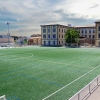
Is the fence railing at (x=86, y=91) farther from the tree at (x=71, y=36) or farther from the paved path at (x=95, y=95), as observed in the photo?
the tree at (x=71, y=36)

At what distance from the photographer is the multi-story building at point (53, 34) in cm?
6831

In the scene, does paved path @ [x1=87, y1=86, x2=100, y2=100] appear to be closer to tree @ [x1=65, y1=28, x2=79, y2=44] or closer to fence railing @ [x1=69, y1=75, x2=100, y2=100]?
fence railing @ [x1=69, y1=75, x2=100, y2=100]

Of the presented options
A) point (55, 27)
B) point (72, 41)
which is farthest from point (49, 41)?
point (72, 41)

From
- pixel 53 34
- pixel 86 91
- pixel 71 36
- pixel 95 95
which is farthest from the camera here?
pixel 53 34

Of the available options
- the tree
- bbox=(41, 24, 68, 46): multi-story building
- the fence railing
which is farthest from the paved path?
bbox=(41, 24, 68, 46): multi-story building

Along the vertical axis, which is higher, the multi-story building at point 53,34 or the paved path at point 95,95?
the multi-story building at point 53,34

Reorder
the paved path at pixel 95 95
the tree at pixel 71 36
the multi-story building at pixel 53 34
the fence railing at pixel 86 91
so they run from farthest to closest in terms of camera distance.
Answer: the multi-story building at pixel 53 34 → the tree at pixel 71 36 → the paved path at pixel 95 95 → the fence railing at pixel 86 91

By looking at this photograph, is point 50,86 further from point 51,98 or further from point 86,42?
point 86,42

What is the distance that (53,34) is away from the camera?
69.4m

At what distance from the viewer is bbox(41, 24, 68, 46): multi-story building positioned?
6831 cm

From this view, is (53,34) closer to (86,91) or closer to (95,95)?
(86,91)

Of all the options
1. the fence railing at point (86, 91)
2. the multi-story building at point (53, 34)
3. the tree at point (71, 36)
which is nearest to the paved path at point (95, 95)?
the fence railing at point (86, 91)

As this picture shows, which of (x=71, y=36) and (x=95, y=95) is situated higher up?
(x=71, y=36)

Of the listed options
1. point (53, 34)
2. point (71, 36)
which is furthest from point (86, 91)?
point (53, 34)
